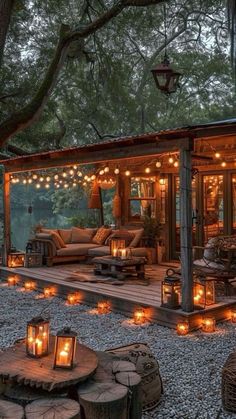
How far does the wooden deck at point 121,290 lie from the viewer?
234 inches

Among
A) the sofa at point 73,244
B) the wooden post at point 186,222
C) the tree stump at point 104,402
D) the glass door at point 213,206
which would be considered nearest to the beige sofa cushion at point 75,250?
the sofa at point 73,244

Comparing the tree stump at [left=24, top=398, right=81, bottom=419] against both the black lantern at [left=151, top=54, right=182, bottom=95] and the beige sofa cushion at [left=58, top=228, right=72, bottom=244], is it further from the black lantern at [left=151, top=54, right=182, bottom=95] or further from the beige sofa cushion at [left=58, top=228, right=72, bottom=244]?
the beige sofa cushion at [left=58, top=228, right=72, bottom=244]

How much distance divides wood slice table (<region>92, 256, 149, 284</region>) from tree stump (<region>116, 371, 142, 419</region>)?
4.89 metres

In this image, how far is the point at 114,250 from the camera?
8.48 meters

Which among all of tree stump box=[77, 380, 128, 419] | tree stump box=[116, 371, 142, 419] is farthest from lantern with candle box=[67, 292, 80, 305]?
tree stump box=[77, 380, 128, 419]

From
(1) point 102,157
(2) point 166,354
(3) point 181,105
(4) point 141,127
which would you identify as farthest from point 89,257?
(3) point 181,105

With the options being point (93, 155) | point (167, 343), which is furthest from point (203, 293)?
point (93, 155)

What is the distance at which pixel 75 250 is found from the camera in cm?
1048

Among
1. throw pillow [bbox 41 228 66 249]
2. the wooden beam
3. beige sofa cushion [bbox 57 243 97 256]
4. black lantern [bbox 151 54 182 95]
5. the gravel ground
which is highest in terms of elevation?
black lantern [bbox 151 54 182 95]

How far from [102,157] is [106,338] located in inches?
121

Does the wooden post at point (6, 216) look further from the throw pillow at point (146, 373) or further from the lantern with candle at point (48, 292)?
the throw pillow at point (146, 373)

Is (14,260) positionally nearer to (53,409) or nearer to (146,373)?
(146,373)

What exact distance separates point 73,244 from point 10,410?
8476mm

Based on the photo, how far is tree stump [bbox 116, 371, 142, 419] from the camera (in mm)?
2963
